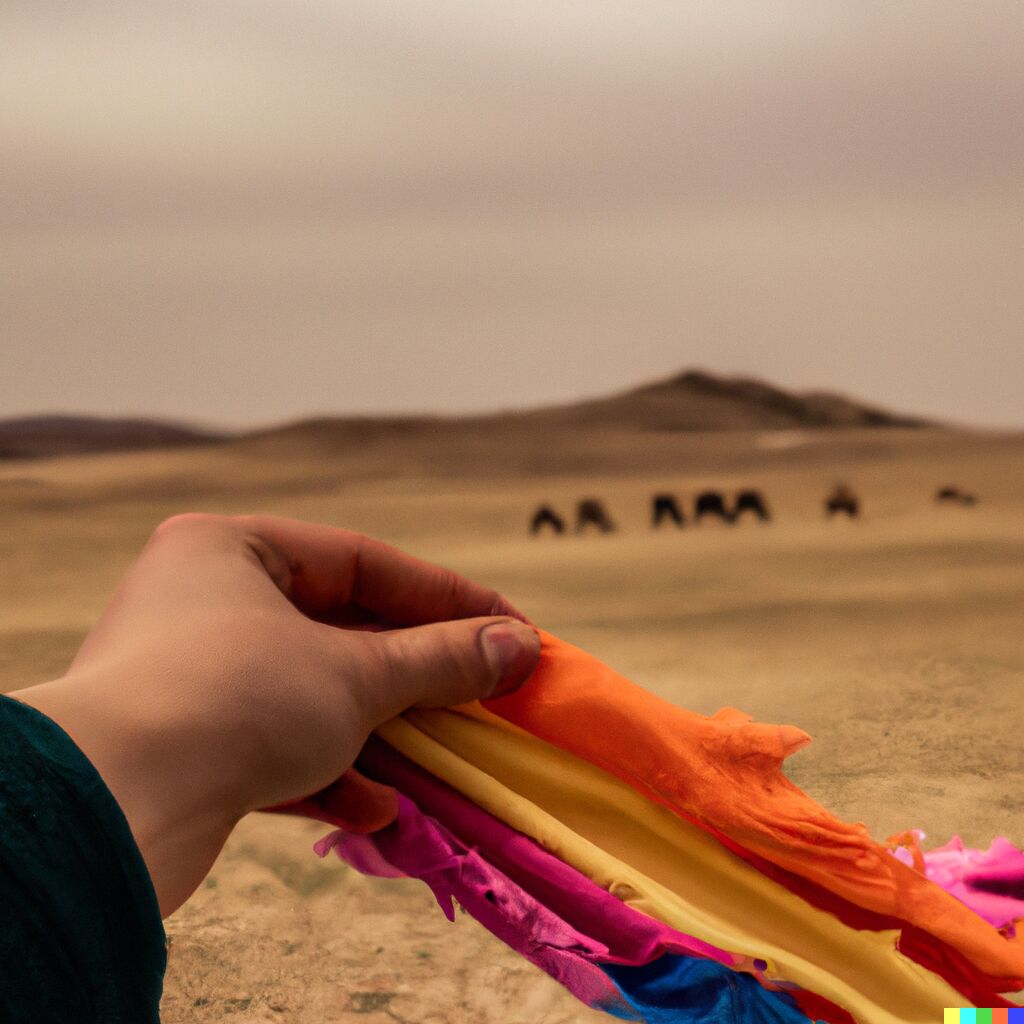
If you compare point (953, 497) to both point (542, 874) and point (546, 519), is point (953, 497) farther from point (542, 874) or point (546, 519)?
point (542, 874)

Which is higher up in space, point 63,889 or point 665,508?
point 63,889

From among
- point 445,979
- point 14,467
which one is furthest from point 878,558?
point 14,467

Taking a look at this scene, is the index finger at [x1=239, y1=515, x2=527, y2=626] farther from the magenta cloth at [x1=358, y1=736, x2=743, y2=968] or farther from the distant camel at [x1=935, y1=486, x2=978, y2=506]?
the distant camel at [x1=935, y1=486, x2=978, y2=506]

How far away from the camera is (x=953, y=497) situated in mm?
3258

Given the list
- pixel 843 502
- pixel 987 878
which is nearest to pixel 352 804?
pixel 987 878

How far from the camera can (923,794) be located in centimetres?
106

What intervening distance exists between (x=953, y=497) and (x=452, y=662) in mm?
2801

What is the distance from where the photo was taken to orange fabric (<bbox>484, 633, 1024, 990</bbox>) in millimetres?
745

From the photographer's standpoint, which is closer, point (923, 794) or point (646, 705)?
point (646, 705)

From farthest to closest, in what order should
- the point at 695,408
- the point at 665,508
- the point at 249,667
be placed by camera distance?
the point at 695,408, the point at 665,508, the point at 249,667

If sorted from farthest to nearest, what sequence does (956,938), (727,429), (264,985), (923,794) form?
(727,429)
(923,794)
(264,985)
(956,938)

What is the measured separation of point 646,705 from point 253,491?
10.2 feet

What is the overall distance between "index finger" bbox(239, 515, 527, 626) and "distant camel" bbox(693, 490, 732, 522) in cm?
238

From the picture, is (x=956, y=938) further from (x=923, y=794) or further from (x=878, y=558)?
(x=878, y=558)
